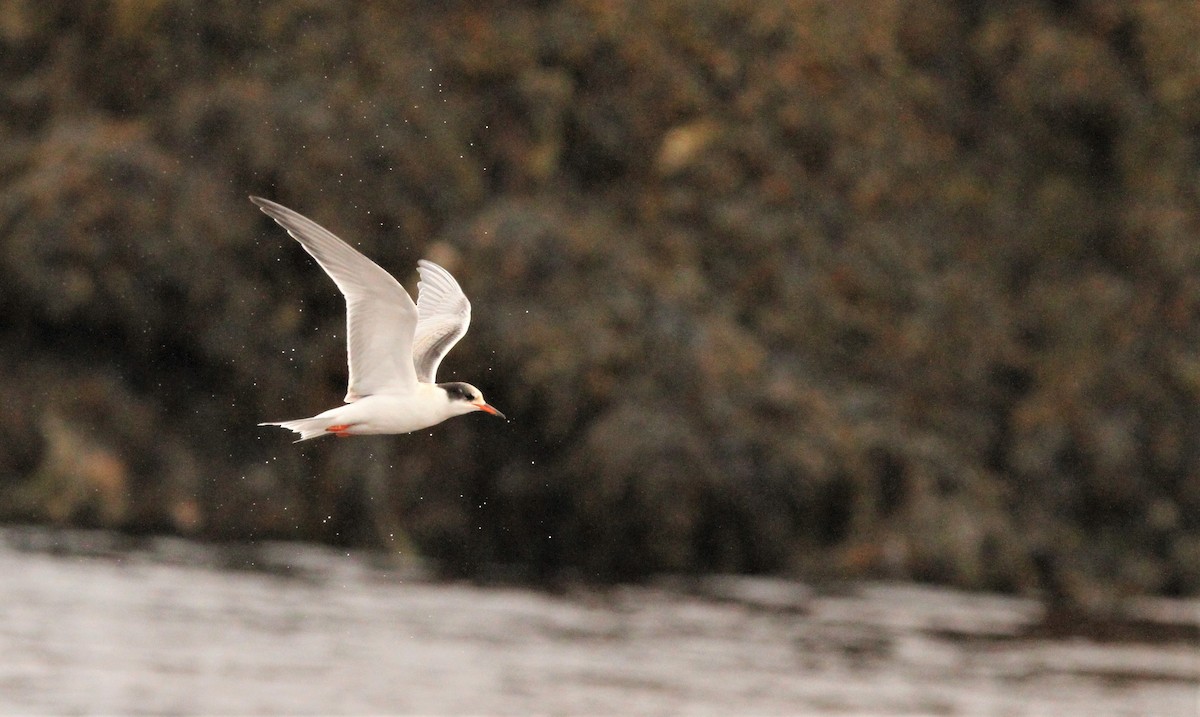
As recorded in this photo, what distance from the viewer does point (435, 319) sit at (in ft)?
30.4

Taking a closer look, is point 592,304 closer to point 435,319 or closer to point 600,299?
point 600,299

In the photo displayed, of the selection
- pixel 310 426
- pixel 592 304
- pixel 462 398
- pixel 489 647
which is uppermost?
pixel 592 304

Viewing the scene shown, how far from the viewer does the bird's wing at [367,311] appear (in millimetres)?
7820

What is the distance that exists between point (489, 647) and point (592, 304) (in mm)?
4820

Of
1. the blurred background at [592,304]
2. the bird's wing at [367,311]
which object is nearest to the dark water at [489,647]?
the blurred background at [592,304]

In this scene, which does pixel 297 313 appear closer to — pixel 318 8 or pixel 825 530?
pixel 318 8

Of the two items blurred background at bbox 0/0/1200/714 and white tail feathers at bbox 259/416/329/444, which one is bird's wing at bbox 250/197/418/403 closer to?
white tail feathers at bbox 259/416/329/444

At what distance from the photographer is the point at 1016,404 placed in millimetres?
21375

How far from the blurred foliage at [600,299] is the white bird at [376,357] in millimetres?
9183

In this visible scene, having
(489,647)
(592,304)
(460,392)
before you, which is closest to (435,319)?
(460,392)

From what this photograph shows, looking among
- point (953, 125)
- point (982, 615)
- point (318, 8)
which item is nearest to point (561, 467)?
point (982, 615)

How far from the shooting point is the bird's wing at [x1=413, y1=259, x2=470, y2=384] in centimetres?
896

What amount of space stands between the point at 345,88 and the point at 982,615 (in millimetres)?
8463

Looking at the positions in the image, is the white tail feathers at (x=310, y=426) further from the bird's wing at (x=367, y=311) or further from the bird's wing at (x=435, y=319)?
the bird's wing at (x=435, y=319)
